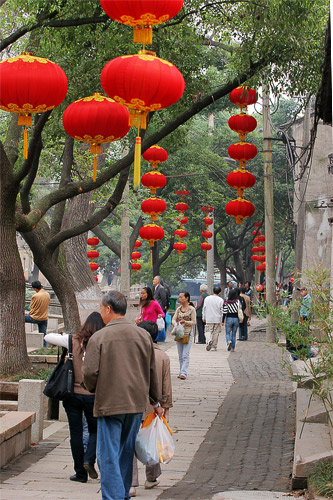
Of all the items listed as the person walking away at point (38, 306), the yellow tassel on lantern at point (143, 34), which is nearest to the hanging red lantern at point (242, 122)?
the yellow tassel on lantern at point (143, 34)

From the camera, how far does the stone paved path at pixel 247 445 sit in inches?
285

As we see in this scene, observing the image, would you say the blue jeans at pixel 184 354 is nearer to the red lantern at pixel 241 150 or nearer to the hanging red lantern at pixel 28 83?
the red lantern at pixel 241 150

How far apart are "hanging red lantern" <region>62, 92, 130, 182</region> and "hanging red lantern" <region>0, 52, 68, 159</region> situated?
82 cm

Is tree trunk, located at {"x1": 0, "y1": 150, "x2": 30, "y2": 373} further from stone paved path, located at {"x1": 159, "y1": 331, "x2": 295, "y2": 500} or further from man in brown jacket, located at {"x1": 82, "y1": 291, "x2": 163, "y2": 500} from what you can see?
man in brown jacket, located at {"x1": 82, "y1": 291, "x2": 163, "y2": 500}

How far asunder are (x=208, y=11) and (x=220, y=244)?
1419 inches

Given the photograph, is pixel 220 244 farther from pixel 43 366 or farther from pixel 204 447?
pixel 204 447

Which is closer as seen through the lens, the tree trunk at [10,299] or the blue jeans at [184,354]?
the tree trunk at [10,299]

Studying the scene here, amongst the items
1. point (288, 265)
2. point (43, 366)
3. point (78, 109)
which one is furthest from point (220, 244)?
point (78, 109)

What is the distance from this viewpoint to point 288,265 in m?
66.0

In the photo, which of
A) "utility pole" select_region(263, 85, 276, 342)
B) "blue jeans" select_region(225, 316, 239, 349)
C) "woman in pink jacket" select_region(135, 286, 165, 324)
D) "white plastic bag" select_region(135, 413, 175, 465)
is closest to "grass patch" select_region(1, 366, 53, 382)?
"woman in pink jacket" select_region(135, 286, 165, 324)

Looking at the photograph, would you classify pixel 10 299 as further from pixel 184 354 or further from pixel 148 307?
pixel 184 354

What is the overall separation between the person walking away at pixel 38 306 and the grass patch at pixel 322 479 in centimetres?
1104

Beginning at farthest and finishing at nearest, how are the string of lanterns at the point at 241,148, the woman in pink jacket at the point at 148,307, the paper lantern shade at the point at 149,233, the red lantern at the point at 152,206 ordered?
the paper lantern shade at the point at 149,233, the red lantern at the point at 152,206, the string of lanterns at the point at 241,148, the woman in pink jacket at the point at 148,307

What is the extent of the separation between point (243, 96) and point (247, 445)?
5908mm
